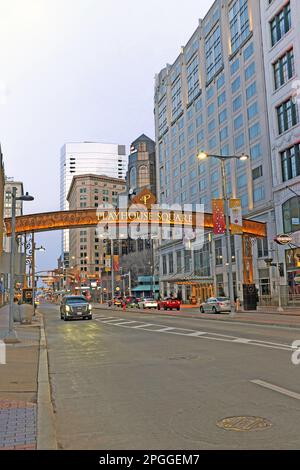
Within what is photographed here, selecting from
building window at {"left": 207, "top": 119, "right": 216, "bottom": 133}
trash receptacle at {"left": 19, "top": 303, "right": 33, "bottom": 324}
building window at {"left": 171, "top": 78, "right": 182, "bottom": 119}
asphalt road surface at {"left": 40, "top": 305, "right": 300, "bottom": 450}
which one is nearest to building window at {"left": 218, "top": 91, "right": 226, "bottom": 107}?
building window at {"left": 207, "top": 119, "right": 216, "bottom": 133}

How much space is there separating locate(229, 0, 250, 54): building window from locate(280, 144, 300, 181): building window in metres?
18.8

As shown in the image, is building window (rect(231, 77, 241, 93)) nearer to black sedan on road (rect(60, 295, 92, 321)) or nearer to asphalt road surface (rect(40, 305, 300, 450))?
black sedan on road (rect(60, 295, 92, 321))

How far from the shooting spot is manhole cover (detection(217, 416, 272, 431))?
5746 millimetres

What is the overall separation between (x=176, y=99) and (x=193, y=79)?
8.99m

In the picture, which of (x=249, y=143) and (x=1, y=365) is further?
(x=249, y=143)

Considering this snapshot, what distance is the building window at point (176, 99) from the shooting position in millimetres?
80812

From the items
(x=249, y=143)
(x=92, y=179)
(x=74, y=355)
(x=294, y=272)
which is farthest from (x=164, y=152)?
(x=92, y=179)

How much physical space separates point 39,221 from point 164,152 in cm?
5538

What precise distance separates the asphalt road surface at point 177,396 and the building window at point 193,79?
63.7 m

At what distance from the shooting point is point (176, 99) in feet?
272

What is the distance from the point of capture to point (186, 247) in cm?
7350

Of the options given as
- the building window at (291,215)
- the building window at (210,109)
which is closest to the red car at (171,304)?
the building window at (291,215)
